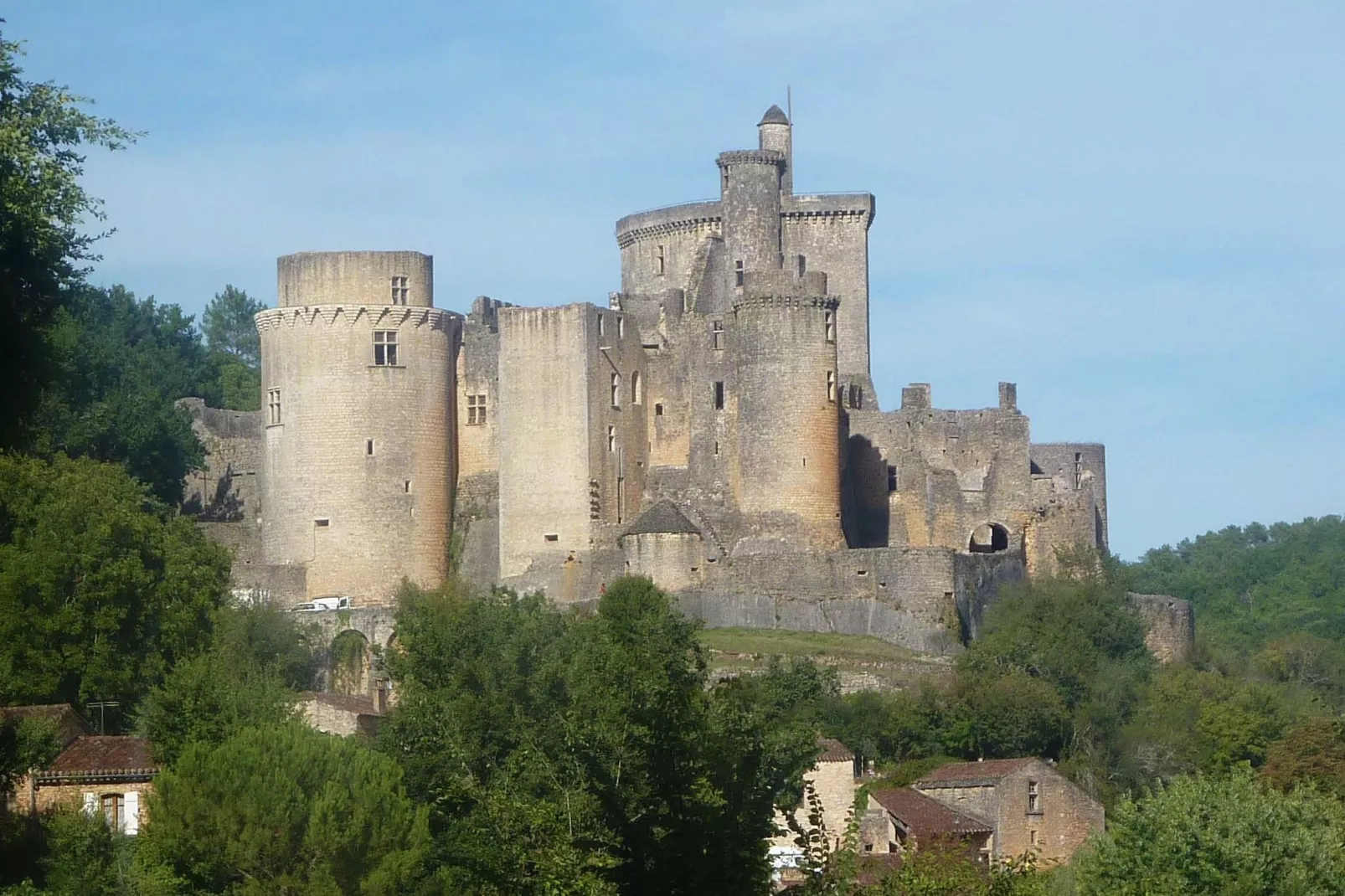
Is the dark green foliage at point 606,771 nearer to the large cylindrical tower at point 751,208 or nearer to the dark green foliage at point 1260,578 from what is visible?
the large cylindrical tower at point 751,208

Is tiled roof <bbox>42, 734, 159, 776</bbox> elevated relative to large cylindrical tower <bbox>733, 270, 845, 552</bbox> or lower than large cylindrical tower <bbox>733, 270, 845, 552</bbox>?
lower

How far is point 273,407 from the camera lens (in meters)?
69.2

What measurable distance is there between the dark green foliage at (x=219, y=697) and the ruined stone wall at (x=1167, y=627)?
63.4 feet

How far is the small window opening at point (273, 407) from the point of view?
69062 millimetres

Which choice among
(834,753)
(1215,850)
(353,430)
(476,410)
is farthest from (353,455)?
(1215,850)

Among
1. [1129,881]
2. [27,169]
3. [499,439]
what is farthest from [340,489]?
[27,169]

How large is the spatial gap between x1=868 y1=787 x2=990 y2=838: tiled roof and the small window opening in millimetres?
20380

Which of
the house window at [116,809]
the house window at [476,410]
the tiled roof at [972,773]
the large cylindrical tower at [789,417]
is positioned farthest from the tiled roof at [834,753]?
the house window at [476,410]

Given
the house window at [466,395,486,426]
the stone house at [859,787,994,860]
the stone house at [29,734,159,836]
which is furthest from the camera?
the house window at [466,395,486,426]

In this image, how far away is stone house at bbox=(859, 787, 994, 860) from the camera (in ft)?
166

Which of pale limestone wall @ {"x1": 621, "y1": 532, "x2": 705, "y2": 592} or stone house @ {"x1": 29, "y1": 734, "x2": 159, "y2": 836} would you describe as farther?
pale limestone wall @ {"x1": 621, "y1": 532, "x2": 705, "y2": 592}

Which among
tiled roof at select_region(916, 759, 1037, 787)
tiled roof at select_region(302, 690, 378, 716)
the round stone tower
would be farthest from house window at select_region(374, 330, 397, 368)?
tiled roof at select_region(916, 759, 1037, 787)

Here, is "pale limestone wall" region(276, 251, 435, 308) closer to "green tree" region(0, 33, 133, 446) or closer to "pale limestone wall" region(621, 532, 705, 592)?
"pale limestone wall" region(621, 532, 705, 592)

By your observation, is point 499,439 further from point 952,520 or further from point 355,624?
point 952,520
